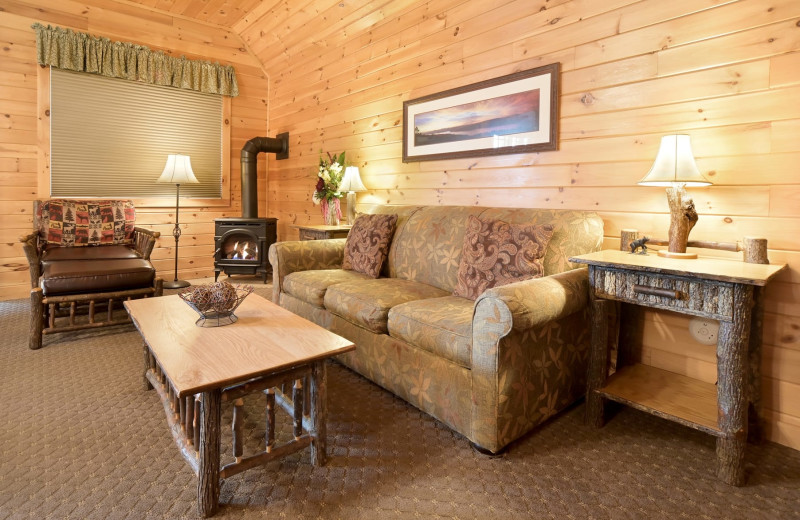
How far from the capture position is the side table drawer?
163 centimetres

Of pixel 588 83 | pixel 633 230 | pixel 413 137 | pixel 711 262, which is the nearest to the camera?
pixel 711 262

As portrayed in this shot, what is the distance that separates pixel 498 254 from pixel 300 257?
5.28 feet

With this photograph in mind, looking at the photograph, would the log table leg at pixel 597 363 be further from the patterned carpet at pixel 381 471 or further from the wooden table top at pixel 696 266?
the wooden table top at pixel 696 266

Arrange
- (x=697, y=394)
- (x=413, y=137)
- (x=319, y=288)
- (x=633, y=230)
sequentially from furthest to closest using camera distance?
(x=413, y=137) → (x=319, y=288) → (x=633, y=230) → (x=697, y=394)

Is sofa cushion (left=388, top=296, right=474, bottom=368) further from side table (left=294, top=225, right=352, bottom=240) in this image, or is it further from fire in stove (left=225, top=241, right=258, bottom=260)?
fire in stove (left=225, top=241, right=258, bottom=260)

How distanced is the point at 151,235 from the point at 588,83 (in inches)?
134

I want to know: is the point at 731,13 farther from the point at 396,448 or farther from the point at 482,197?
the point at 396,448

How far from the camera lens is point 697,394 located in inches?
78.6

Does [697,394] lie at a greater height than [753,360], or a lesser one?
lesser

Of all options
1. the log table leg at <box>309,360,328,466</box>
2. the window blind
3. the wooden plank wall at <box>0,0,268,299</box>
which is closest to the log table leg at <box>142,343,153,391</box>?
the log table leg at <box>309,360,328,466</box>

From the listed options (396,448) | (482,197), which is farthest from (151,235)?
(396,448)

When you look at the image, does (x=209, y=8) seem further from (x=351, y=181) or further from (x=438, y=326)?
(x=438, y=326)

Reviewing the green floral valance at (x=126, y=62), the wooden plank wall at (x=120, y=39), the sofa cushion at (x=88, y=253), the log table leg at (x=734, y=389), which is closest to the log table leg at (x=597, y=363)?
the log table leg at (x=734, y=389)

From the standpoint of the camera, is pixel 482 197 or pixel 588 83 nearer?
pixel 588 83
